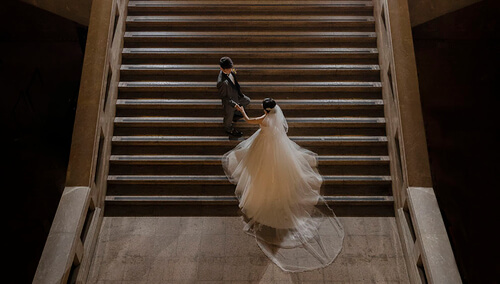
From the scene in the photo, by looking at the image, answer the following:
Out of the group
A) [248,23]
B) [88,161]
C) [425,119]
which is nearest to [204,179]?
[88,161]

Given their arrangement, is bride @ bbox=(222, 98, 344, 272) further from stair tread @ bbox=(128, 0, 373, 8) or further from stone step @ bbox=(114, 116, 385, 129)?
stair tread @ bbox=(128, 0, 373, 8)

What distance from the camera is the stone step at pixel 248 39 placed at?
7.68 m

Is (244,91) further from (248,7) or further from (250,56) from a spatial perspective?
(248,7)

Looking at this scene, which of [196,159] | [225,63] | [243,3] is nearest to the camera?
[225,63]

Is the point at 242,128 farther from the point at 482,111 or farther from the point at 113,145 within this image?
the point at 482,111

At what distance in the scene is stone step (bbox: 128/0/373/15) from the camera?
314 inches

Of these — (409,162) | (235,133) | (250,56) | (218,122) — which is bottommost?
(409,162)

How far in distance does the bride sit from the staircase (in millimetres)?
510

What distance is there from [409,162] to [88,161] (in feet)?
16.1

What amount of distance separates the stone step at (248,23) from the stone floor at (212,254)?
13.3ft

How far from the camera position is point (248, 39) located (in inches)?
306

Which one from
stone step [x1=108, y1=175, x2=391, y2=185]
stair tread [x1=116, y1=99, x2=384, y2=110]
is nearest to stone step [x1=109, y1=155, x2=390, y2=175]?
stone step [x1=108, y1=175, x2=391, y2=185]

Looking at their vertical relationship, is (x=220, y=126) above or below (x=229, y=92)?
below

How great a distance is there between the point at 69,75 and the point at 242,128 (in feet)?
16.9
